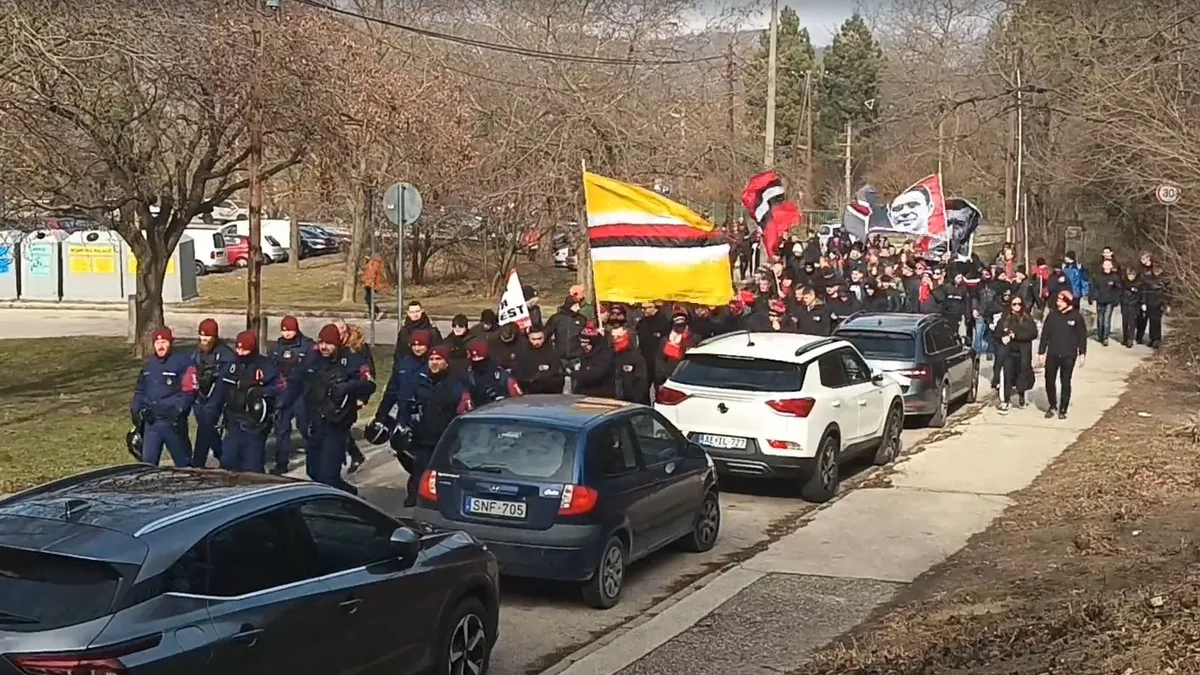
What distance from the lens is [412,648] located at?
24.5 feet

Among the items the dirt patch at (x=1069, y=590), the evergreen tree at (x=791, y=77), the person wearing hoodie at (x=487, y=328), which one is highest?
the evergreen tree at (x=791, y=77)

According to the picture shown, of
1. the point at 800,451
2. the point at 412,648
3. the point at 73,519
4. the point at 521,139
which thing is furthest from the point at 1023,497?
the point at 521,139

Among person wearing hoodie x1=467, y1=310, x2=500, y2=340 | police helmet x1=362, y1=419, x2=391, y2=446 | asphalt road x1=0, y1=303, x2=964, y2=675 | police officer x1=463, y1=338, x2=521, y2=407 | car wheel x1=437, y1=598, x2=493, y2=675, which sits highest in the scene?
person wearing hoodie x1=467, y1=310, x2=500, y2=340

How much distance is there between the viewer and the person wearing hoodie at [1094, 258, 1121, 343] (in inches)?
1183

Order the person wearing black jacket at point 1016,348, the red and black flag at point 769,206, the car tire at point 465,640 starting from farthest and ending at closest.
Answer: the red and black flag at point 769,206
the person wearing black jacket at point 1016,348
the car tire at point 465,640

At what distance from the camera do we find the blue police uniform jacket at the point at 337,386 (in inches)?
504

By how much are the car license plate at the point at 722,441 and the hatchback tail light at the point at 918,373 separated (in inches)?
219

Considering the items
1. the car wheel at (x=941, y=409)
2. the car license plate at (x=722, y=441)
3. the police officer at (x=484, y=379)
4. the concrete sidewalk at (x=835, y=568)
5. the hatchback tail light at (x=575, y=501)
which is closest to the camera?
the concrete sidewalk at (x=835, y=568)

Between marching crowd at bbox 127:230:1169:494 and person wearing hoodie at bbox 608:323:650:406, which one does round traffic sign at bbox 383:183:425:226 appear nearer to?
marching crowd at bbox 127:230:1169:494

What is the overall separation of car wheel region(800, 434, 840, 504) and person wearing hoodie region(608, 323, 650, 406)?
2434 mm

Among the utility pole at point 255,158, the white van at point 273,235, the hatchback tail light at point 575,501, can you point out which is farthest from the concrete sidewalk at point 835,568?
the white van at point 273,235

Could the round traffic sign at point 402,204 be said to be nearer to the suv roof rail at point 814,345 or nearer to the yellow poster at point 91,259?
the suv roof rail at point 814,345

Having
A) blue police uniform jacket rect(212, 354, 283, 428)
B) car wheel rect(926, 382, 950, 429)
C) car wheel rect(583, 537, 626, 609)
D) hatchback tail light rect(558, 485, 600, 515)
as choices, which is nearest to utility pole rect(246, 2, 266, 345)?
blue police uniform jacket rect(212, 354, 283, 428)

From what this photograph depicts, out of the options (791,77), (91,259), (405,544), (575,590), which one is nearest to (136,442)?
(575,590)
